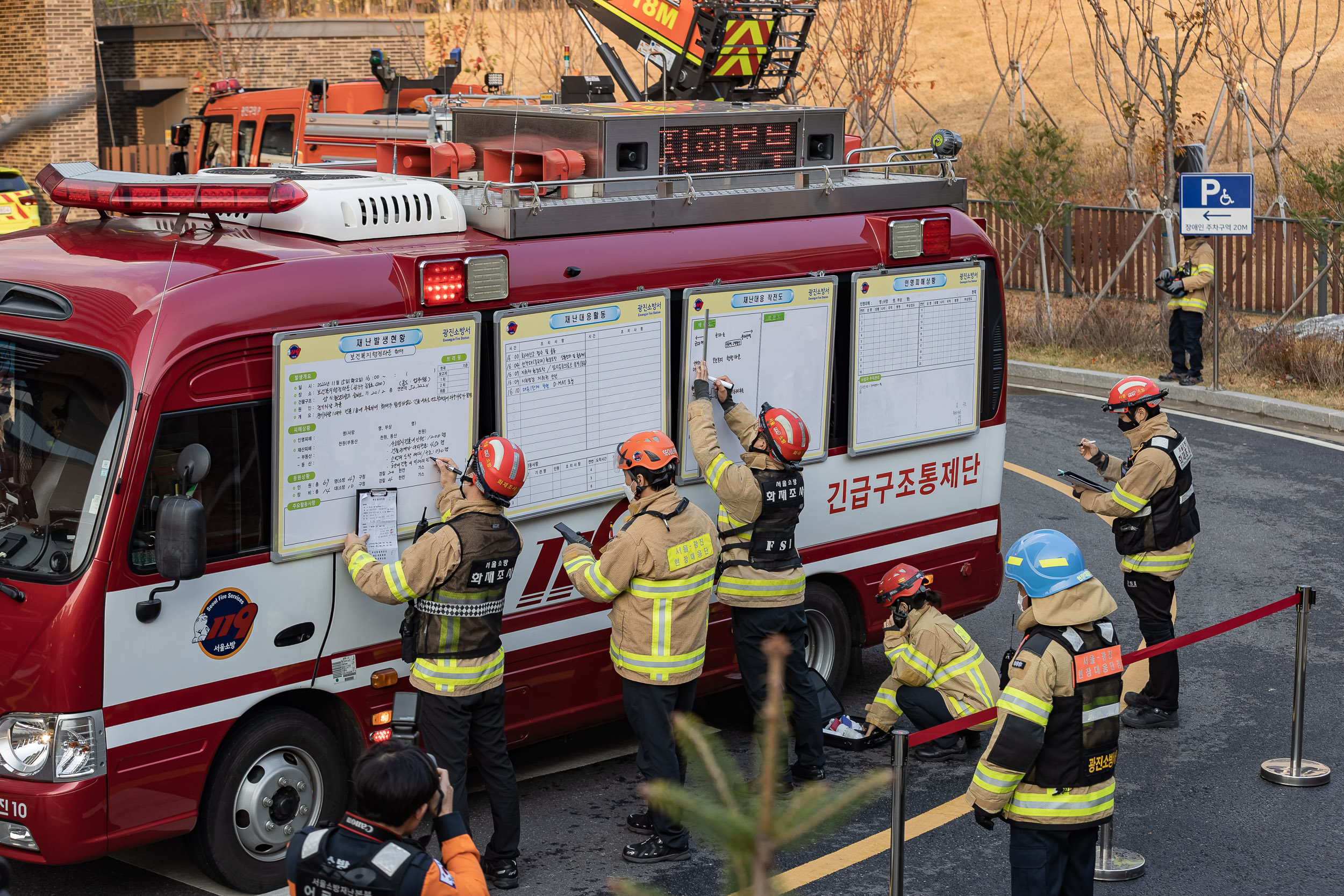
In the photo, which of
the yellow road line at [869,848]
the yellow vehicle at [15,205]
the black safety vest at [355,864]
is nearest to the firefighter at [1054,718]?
the yellow road line at [869,848]

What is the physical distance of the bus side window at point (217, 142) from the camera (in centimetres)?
1756

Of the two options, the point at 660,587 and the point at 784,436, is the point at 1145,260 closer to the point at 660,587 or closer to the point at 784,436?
the point at 784,436

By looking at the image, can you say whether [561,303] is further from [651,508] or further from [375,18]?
[375,18]

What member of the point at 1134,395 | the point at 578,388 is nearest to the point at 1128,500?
the point at 1134,395

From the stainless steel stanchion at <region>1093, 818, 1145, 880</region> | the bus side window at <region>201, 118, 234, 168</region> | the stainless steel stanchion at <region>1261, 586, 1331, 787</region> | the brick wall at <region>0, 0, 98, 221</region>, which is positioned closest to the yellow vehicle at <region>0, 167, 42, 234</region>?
the bus side window at <region>201, 118, 234, 168</region>

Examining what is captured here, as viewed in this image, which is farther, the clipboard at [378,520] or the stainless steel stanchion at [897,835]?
the clipboard at [378,520]

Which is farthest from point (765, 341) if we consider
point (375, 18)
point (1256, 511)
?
point (375, 18)

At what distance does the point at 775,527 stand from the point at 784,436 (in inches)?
17.0

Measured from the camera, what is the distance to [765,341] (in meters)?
7.52

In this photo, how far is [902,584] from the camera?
758cm

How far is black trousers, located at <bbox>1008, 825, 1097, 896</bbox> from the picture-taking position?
5195 mm

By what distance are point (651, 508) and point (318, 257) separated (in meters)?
1.69

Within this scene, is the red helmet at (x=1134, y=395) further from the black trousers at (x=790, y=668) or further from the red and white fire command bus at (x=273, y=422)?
the black trousers at (x=790, y=668)

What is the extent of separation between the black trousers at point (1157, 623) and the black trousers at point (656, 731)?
111 inches
